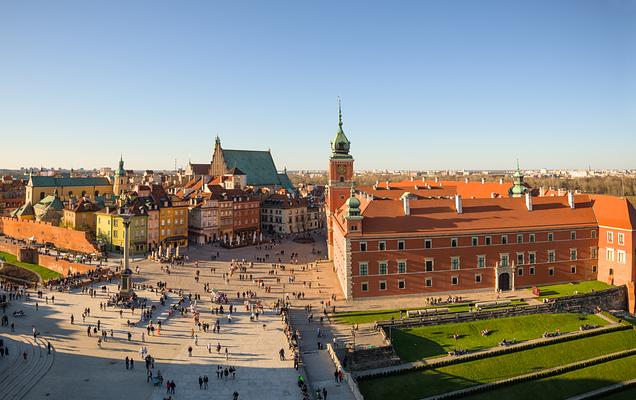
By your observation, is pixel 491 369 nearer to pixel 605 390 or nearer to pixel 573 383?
pixel 573 383

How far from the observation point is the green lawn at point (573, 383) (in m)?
39.0

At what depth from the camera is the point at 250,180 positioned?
133125 mm

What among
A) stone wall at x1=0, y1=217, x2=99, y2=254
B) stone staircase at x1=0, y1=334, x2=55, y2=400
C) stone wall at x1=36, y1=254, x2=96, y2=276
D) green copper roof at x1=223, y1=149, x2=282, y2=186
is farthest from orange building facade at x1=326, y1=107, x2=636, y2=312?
green copper roof at x1=223, y1=149, x2=282, y2=186

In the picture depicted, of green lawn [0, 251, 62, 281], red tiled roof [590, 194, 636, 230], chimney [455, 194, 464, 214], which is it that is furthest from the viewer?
green lawn [0, 251, 62, 281]

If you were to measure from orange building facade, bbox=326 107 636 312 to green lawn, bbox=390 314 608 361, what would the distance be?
721 cm

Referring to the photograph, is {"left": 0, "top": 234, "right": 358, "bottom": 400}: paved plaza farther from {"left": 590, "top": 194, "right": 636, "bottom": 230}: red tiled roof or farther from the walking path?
{"left": 590, "top": 194, "right": 636, "bottom": 230}: red tiled roof

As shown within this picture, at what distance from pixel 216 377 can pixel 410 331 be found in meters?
18.0

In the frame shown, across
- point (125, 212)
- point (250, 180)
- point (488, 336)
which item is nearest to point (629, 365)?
point (488, 336)

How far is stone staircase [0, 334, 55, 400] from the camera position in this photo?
1253 inches

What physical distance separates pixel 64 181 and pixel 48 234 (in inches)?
1494

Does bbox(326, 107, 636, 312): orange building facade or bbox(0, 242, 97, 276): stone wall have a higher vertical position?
bbox(326, 107, 636, 312): orange building facade

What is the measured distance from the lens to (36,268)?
242ft

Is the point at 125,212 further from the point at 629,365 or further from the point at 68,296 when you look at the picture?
the point at 629,365

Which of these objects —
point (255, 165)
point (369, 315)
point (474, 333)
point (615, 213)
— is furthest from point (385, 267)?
point (255, 165)
